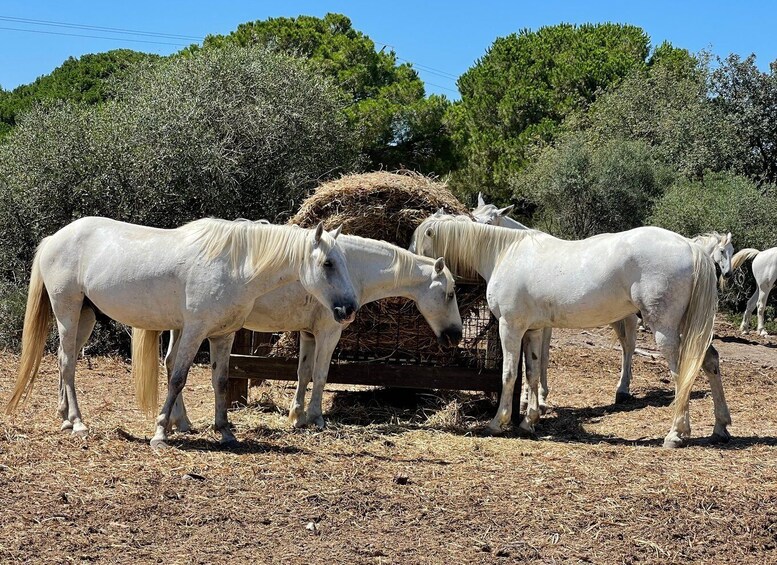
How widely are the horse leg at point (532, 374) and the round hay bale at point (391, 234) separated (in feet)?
1.64

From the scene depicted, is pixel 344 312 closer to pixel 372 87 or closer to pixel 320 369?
pixel 320 369

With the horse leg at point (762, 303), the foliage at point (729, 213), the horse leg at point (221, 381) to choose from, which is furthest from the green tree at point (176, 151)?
the horse leg at point (762, 303)

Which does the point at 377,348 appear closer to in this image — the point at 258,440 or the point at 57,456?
the point at 258,440

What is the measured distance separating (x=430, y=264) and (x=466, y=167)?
2279 centimetres

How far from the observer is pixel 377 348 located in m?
8.55

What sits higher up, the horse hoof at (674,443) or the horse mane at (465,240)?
the horse mane at (465,240)

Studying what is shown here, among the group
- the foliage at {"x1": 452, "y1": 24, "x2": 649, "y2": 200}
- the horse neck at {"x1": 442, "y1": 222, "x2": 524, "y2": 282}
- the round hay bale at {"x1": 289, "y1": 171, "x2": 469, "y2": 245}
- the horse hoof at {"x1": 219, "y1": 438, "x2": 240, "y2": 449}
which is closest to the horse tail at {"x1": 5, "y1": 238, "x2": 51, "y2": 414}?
the horse hoof at {"x1": 219, "y1": 438, "x2": 240, "y2": 449}

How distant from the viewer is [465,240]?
7988 mm

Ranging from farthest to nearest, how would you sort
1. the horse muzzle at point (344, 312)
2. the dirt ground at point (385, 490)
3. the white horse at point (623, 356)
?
1. the white horse at point (623, 356)
2. the horse muzzle at point (344, 312)
3. the dirt ground at point (385, 490)

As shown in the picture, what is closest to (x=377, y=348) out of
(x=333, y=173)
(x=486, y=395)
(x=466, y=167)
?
(x=486, y=395)

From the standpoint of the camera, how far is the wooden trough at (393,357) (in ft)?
26.9

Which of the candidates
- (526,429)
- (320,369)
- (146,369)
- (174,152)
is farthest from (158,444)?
(174,152)

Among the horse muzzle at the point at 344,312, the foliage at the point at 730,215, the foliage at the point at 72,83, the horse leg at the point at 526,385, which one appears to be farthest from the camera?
the foliage at the point at 72,83

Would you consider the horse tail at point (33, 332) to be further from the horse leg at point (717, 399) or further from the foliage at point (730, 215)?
the foliage at point (730, 215)
